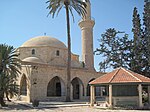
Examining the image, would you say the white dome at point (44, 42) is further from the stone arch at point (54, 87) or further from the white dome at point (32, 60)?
the stone arch at point (54, 87)

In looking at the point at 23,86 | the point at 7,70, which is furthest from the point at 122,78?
the point at 23,86

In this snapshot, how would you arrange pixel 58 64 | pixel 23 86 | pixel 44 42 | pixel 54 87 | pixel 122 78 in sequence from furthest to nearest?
pixel 44 42
pixel 58 64
pixel 54 87
pixel 23 86
pixel 122 78

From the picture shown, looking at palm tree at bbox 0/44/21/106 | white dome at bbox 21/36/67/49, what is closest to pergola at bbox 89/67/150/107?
palm tree at bbox 0/44/21/106

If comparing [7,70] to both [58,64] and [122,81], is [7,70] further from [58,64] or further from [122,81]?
[58,64]

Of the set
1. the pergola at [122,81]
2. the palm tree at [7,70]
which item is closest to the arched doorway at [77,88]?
the pergola at [122,81]

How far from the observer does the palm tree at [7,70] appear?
18016 mm

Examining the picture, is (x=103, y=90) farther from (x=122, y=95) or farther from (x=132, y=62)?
(x=122, y=95)

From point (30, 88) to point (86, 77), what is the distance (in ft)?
31.4

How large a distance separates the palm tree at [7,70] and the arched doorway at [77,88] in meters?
11.8

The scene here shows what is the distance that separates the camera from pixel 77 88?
31.9 meters

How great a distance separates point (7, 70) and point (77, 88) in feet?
48.0

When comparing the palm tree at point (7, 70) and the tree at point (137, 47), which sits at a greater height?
the tree at point (137, 47)

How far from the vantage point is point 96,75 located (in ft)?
104

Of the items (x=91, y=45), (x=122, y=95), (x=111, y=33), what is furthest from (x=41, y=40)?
(x=122, y=95)
